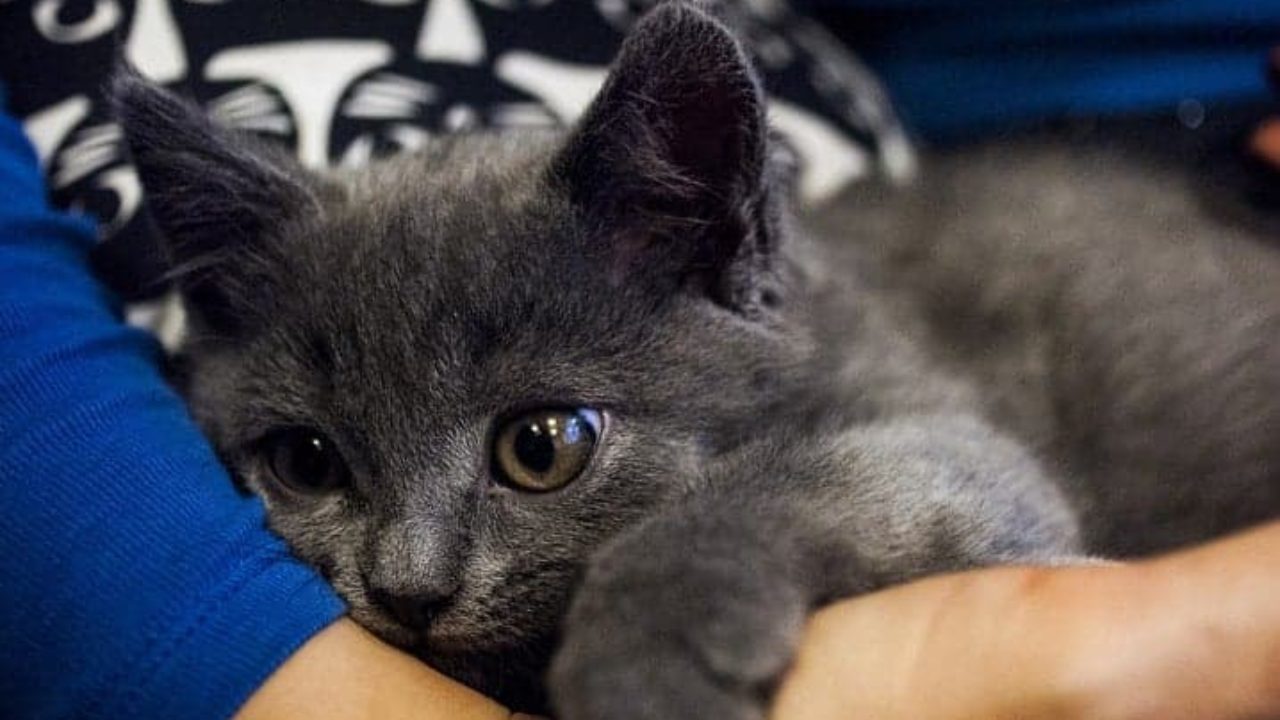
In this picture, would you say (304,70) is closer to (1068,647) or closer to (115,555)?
(115,555)

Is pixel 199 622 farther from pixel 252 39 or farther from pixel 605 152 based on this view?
pixel 252 39

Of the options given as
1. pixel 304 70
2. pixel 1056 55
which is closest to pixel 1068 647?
pixel 304 70

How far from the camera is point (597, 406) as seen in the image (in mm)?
902

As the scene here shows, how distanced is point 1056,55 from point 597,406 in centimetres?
98

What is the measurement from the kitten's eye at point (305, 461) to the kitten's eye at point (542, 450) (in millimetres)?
134

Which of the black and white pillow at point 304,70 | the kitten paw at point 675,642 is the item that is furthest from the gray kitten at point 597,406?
the black and white pillow at point 304,70

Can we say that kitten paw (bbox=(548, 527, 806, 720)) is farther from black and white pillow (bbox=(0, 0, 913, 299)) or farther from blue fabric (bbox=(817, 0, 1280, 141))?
blue fabric (bbox=(817, 0, 1280, 141))

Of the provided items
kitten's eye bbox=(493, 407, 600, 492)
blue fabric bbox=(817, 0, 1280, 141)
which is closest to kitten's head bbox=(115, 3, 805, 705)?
kitten's eye bbox=(493, 407, 600, 492)

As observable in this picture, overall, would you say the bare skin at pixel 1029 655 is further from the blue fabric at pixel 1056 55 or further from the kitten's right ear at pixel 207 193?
the blue fabric at pixel 1056 55

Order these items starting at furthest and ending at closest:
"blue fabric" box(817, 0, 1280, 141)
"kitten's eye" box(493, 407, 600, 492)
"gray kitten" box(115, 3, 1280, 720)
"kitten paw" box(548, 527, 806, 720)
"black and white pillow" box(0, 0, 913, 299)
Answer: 1. "blue fabric" box(817, 0, 1280, 141)
2. "black and white pillow" box(0, 0, 913, 299)
3. "kitten's eye" box(493, 407, 600, 492)
4. "gray kitten" box(115, 3, 1280, 720)
5. "kitten paw" box(548, 527, 806, 720)

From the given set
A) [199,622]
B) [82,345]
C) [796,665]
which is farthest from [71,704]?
[796,665]

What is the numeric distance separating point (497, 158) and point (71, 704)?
1.77ft

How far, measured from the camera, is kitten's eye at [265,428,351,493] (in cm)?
94

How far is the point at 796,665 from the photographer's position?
28.9 inches
